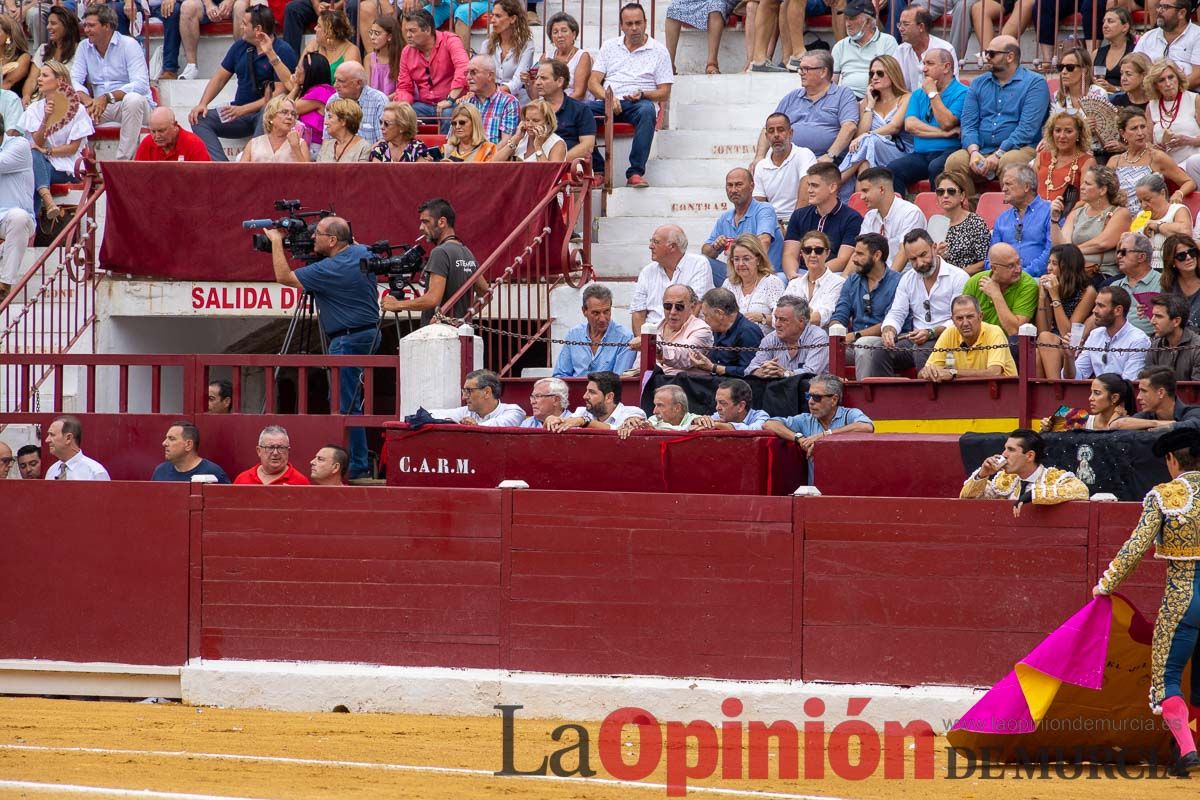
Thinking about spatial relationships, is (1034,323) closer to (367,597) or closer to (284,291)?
(367,597)

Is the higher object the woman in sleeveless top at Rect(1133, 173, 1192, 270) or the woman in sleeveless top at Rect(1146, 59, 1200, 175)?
the woman in sleeveless top at Rect(1146, 59, 1200, 175)

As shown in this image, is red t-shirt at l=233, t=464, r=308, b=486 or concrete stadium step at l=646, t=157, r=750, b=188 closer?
red t-shirt at l=233, t=464, r=308, b=486

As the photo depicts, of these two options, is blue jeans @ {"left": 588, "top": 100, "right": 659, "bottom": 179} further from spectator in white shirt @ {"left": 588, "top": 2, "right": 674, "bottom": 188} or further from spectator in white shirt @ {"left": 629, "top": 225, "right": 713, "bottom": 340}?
spectator in white shirt @ {"left": 629, "top": 225, "right": 713, "bottom": 340}

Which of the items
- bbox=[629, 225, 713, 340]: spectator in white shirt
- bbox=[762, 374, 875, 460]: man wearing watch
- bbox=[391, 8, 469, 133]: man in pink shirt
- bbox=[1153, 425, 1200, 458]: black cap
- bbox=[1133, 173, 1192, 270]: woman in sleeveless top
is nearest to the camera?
bbox=[1153, 425, 1200, 458]: black cap

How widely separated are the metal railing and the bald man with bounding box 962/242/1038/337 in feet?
8.47

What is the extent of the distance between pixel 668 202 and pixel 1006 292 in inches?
136

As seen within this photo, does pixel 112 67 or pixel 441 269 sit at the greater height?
pixel 112 67

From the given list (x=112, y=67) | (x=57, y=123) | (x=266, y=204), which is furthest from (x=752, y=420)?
(x=112, y=67)

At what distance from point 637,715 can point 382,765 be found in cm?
168

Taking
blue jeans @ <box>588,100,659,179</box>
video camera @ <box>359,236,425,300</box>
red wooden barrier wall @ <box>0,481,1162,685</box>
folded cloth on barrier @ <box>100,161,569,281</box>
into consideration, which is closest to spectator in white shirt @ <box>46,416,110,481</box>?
red wooden barrier wall @ <box>0,481,1162,685</box>

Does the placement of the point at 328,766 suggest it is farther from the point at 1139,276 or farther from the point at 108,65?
the point at 108,65

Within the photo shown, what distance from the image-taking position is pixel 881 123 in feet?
41.4

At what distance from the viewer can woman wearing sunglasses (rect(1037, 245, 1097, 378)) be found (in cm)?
1008

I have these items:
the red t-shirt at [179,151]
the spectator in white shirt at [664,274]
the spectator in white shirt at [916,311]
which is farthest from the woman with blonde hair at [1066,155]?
the red t-shirt at [179,151]
